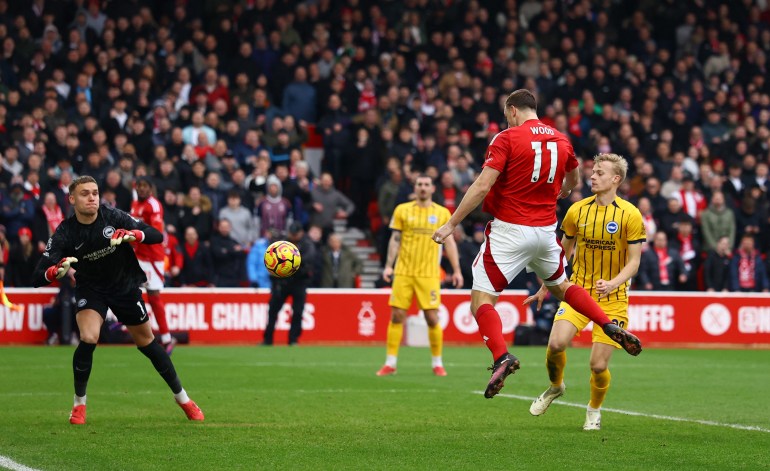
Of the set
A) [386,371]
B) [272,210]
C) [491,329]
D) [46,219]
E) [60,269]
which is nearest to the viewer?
[491,329]

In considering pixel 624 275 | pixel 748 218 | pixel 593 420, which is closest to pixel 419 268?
pixel 593 420

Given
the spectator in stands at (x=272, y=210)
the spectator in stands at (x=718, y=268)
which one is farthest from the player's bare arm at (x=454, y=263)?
the spectator in stands at (x=718, y=268)

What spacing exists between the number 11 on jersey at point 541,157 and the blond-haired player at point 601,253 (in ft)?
2.70

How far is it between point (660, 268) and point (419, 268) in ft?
28.9

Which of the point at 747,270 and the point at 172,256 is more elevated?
the point at 747,270

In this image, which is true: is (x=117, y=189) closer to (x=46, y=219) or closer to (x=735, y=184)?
Answer: (x=46, y=219)

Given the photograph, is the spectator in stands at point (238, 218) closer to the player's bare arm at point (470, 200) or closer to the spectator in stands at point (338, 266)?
the spectator in stands at point (338, 266)

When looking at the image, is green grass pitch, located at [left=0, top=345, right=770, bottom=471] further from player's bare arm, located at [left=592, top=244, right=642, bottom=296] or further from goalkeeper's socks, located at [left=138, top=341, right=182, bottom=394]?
player's bare arm, located at [left=592, top=244, right=642, bottom=296]

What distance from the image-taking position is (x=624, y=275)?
34.0 feet

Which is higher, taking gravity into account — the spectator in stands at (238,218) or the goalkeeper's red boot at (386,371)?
the spectator in stands at (238,218)

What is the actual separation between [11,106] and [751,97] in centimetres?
1676

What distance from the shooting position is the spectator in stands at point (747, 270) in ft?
78.8

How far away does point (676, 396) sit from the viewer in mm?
14031

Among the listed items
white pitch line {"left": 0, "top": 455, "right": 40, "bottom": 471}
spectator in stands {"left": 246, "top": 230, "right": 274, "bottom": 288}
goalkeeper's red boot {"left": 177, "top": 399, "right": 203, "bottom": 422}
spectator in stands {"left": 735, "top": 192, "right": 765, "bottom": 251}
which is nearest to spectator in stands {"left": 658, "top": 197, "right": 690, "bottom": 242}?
spectator in stands {"left": 735, "top": 192, "right": 765, "bottom": 251}
